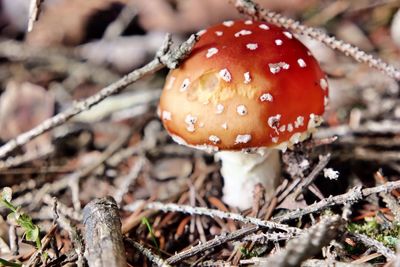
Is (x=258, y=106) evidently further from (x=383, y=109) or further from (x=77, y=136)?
(x=77, y=136)

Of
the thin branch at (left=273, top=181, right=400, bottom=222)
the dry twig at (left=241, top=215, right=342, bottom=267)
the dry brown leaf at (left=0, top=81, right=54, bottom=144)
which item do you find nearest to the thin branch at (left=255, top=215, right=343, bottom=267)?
the dry twig at (left=241, top=215, right=342, bottom=267)

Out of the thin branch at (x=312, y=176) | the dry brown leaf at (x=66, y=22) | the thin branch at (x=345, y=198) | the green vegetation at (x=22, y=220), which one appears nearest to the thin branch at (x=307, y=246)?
the thin branch at (x=345, y=198)

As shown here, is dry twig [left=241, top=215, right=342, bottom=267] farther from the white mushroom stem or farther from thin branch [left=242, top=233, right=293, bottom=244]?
the white mushroom stem

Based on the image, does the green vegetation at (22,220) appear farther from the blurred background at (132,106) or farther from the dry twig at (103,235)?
the blurred background at (132,106)

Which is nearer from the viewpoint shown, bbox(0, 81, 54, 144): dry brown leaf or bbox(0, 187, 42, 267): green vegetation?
bbox(0, 187, 42, 267): green vegetation

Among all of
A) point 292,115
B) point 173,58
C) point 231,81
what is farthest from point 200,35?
point 292,115

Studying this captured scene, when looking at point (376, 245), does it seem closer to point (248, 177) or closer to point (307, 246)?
point (307, 246)

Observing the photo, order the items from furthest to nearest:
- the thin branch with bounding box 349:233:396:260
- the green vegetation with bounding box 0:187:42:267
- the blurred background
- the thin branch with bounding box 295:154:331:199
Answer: the blurred background, the thin branch with bounding box 295:154:331:199, the green vegetation with bounding box 0:187:42:267, the thin branch with bounding box 349:233:396:260
